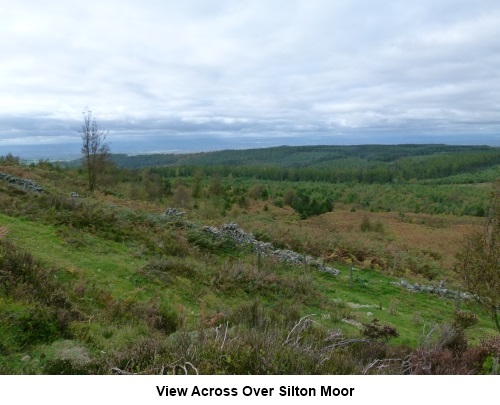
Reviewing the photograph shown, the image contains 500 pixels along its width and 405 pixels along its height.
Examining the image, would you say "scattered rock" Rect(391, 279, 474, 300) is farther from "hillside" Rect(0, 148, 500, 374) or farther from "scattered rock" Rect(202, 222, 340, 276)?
"scattered rock" Rect(202, 222, 340, 276)

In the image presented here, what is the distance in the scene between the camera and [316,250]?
18.3 metres

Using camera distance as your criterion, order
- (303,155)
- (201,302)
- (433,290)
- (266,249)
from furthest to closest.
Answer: (303,155)
(266,249)
(433,290)
(201,302)

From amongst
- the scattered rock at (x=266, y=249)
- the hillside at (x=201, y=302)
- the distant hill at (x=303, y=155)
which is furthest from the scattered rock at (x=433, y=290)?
the distant hill at (x=303, y=155)

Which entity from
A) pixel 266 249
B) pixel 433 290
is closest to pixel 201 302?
pixel 266 249

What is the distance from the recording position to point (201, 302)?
9117mm

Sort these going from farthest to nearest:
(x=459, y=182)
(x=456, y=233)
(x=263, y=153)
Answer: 1. (x=263, y=153)
2. (x=459, y=182)
3. (x=456, y=233)

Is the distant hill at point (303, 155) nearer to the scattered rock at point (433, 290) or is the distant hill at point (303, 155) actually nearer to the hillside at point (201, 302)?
the hillside at point (201, 302)

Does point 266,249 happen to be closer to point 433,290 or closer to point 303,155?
point 433,290

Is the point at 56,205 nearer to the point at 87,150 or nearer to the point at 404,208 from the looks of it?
the point at 87,150

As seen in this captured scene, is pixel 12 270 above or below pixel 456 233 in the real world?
above

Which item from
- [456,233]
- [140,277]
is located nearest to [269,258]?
[140,277]

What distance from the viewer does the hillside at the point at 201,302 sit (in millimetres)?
4688

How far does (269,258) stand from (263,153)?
6609 inches

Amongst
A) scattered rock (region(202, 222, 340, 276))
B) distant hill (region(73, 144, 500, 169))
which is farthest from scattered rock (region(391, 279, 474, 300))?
distant hill (region(73, 144, 500, 169))
